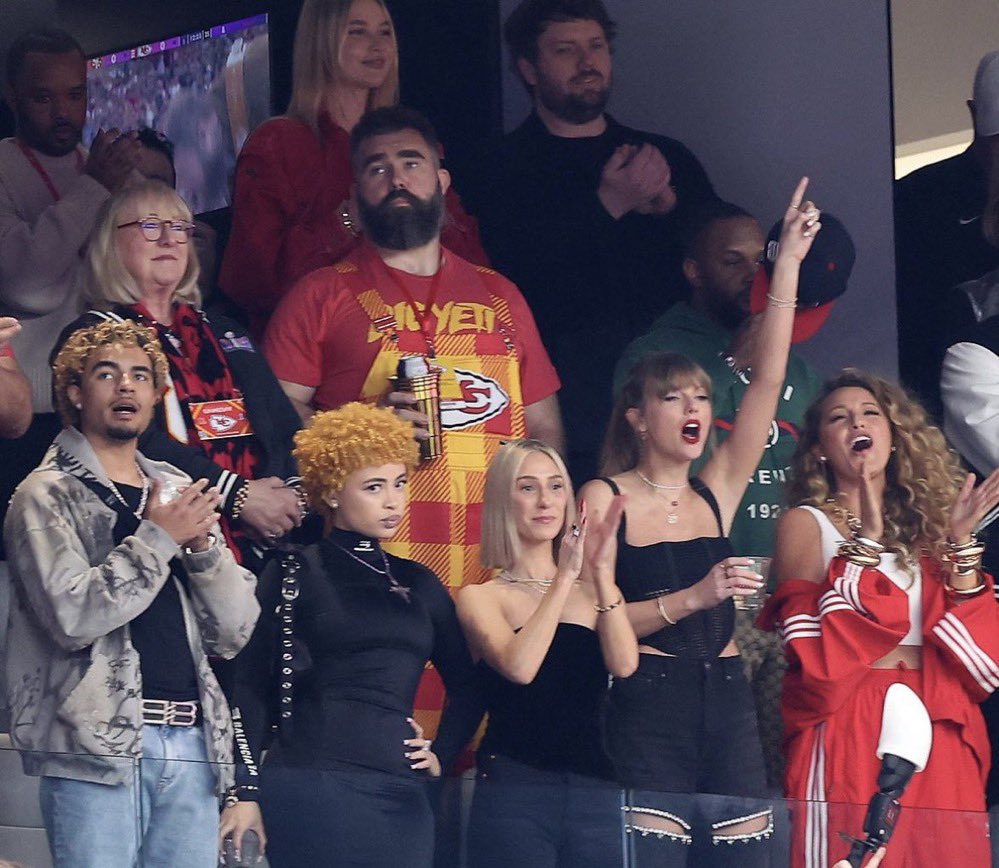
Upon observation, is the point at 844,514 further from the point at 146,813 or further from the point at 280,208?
the point at 146,813

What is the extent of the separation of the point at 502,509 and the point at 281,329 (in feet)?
2.52

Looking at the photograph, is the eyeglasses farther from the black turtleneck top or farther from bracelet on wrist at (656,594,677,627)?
bracelet on wrist at (656,594,677,627)

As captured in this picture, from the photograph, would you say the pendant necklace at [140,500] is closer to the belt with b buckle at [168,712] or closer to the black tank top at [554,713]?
the belt with b buckle at [168,712]

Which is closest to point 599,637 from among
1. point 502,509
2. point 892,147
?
point 502,509

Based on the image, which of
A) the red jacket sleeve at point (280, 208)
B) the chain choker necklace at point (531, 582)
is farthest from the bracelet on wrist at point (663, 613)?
the red jacket sleeve at point (280, 208)

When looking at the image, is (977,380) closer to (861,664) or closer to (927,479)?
(927,479)

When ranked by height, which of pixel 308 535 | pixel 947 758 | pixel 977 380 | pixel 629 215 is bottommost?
pixel 947 758

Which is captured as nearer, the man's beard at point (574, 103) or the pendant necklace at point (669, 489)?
the pendant necklace at point (669, 489)

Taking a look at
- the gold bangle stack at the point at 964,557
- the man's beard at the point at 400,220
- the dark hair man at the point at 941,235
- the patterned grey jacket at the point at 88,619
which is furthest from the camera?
the dark hair man at the point at 941,235

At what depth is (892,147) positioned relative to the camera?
240 inches

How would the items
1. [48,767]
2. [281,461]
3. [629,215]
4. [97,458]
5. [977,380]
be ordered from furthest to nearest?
1. [629,215]
2. [977,380]
3. [281,461]
4. [97,458]
5. [48,767]

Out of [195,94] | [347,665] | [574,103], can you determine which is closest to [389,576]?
[347,665]

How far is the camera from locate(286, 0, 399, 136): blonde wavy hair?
5746 mm

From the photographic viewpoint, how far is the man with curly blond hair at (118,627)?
445cm
